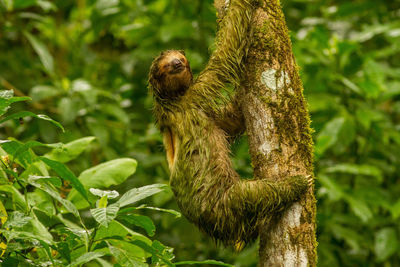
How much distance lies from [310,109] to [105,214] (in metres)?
5.44

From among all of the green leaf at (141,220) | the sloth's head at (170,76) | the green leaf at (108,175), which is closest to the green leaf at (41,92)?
the sloth's head at (170,76)

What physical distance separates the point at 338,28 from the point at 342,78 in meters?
2.49

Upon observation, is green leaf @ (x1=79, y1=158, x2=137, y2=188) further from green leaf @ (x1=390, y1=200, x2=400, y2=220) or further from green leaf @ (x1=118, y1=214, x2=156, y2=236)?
green leaf @ (x1=390, y1=200, x2=400, y2=220)

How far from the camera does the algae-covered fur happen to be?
173 inches

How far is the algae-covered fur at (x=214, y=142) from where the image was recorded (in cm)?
440

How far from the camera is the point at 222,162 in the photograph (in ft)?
15.7

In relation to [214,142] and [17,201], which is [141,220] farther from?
[214,142]

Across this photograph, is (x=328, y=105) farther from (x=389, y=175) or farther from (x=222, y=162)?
(x=222, y=162)

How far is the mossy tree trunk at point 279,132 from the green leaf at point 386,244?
13.3 feet

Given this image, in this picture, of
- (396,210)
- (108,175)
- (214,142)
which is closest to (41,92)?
(108,175)

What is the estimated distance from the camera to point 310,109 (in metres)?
7.97

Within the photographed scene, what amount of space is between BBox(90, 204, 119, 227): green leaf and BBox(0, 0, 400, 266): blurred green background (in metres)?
4.06

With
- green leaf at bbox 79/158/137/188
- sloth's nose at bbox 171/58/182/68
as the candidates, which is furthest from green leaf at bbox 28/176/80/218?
sloth's nose at bbox 171/58/182/68

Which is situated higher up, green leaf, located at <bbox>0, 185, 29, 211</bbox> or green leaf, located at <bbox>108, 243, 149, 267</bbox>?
green leaf, located at <bbox>0, 185, 29, 211</bbox>
